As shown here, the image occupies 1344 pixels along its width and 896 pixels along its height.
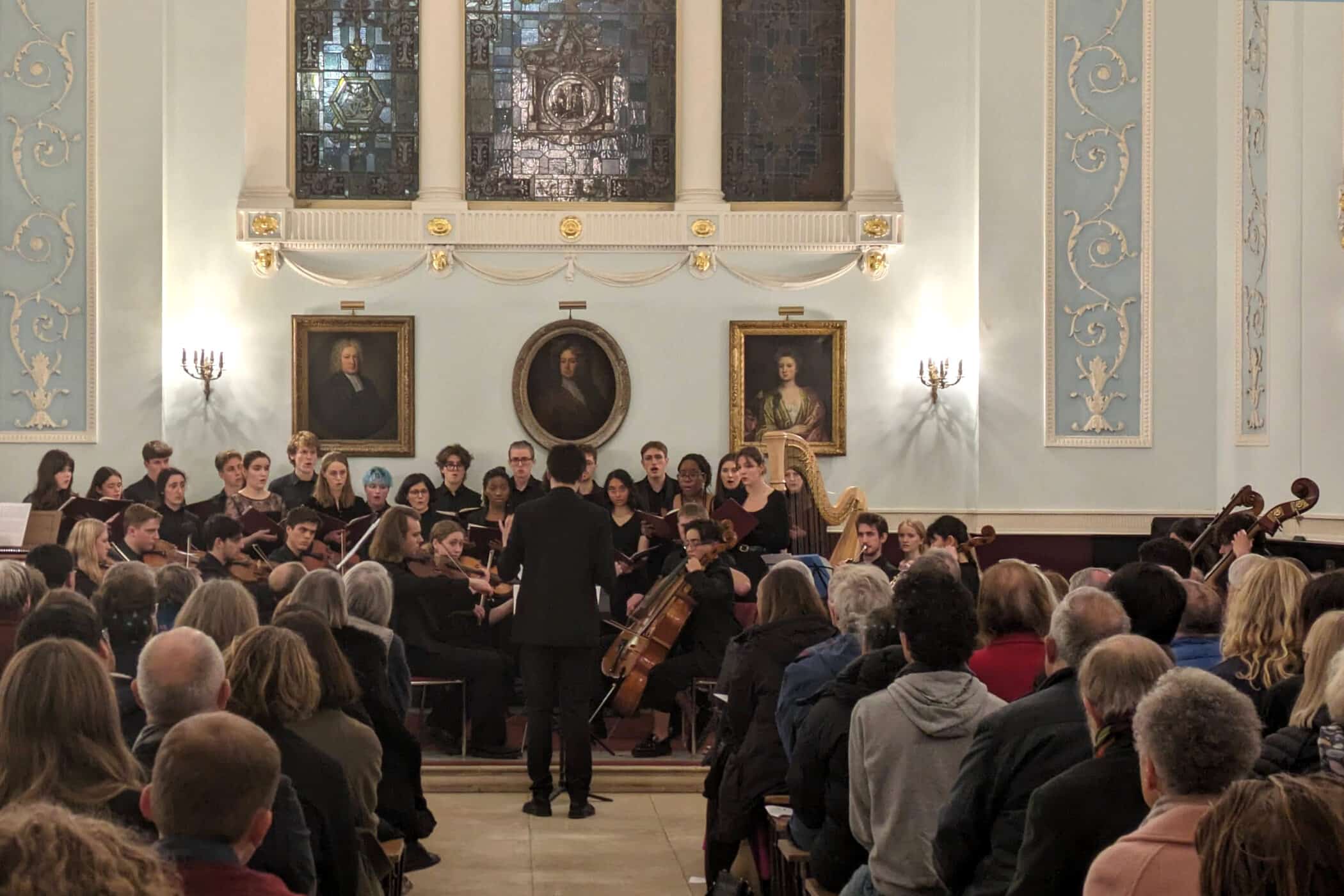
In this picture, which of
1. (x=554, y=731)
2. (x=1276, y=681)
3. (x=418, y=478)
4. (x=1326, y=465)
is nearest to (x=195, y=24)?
(x=418, y=478)

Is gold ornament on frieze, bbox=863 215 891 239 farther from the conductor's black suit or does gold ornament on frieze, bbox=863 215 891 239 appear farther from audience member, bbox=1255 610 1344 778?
audience member, bbox=1255 610 1344 778

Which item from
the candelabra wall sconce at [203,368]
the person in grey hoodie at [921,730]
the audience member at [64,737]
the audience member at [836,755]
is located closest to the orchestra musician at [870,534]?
the audience member at [836,755]

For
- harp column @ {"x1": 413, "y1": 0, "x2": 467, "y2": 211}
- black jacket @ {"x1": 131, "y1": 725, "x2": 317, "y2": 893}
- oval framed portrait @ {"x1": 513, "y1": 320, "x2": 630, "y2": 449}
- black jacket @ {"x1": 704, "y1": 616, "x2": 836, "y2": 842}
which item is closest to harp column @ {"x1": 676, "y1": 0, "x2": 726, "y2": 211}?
oval framed portrait @ {"x1": 513, "y1": 320, "x2": 630, "y2": 449}

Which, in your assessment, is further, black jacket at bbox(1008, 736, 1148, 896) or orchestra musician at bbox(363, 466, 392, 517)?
orchestra musician at bbox(363, 466, 392, 517)

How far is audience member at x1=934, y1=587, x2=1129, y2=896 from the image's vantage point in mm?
3961

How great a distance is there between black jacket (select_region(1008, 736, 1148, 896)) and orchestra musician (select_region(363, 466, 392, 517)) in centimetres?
942

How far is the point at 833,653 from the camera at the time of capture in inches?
224

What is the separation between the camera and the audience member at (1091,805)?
3426 mm

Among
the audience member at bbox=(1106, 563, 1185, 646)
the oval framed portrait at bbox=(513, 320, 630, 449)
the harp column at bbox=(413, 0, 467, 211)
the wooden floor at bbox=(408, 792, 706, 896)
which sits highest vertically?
the harp column at bbox=(413, 0, 467, 211)

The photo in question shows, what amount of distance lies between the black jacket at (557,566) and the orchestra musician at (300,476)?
478 cm

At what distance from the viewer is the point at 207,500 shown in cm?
1316

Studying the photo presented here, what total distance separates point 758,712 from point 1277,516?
4.28 metres

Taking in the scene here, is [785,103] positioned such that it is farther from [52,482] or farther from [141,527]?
[141,527]

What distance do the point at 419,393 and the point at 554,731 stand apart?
14.3 ft
